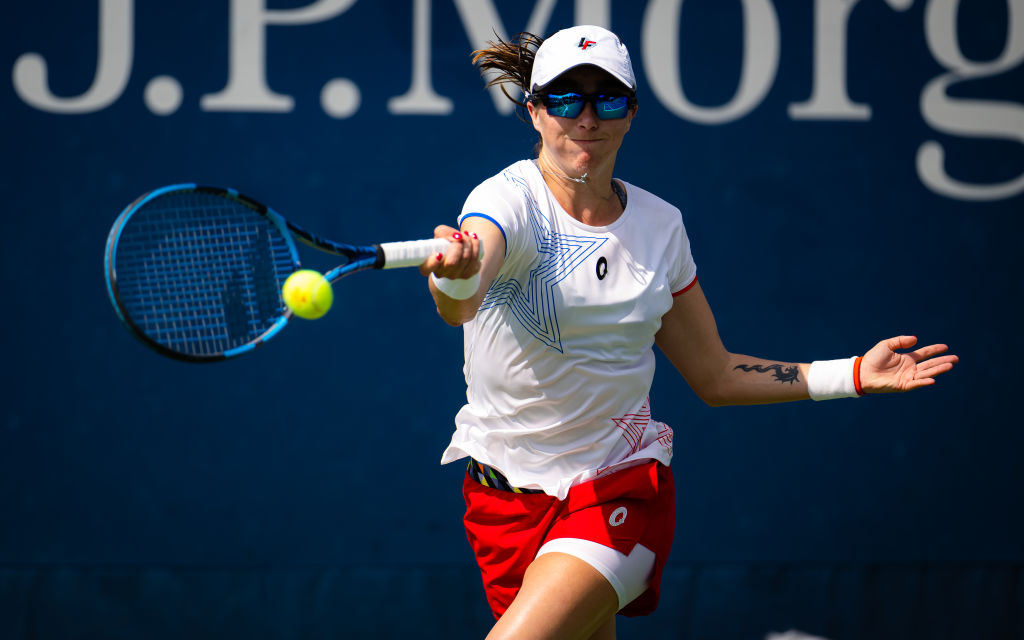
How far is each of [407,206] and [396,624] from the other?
138 centimetres

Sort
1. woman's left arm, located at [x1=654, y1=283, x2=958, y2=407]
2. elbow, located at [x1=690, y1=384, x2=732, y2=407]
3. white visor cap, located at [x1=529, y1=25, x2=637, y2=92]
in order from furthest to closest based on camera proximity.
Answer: elbow, located at [x1=690, y1=384, x2=732, y2=407]
woman's left arm, located at [x1=654, y1=283, x2=958, y2=407]
white visor cap, located at [x1=529, y1=25, x2=637, y2=92]

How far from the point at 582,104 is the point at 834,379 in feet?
2.81

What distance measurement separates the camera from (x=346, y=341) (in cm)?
359

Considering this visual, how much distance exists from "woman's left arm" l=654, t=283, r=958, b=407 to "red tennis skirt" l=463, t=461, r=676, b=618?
0.26 meters

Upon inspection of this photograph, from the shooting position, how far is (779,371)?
98.6 inches

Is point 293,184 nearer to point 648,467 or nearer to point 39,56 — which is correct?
point 39,56

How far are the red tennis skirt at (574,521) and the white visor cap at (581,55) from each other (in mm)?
826

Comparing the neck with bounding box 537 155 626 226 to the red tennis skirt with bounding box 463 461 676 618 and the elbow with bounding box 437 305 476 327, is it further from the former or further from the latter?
the red tennis skirt with bounding box 463 461 676 618

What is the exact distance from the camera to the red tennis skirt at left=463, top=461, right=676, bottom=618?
87.8 inches

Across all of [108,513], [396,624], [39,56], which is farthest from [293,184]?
[396,624]

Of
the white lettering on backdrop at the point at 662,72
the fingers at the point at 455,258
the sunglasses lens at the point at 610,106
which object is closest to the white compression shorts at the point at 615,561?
the fingers at the point at 455,258

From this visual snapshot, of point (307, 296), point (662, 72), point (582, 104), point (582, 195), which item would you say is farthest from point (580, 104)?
point (662, 72)

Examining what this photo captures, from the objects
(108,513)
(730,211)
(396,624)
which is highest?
(730,211)

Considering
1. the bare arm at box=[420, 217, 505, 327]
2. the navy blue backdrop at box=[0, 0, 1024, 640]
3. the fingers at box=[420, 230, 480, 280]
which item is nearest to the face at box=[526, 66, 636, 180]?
the bare arm at box=[420, 217, 505, 327]
